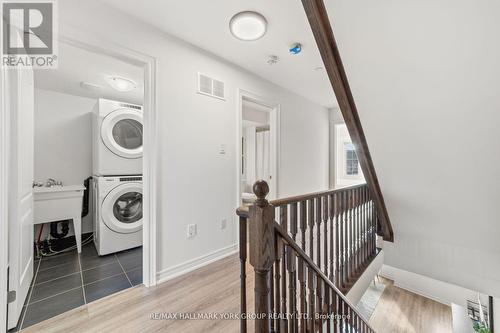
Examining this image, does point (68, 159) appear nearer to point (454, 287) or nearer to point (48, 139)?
point (48, 139)

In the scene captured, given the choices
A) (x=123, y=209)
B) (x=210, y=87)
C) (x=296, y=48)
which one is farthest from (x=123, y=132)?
(x=296, y=48)

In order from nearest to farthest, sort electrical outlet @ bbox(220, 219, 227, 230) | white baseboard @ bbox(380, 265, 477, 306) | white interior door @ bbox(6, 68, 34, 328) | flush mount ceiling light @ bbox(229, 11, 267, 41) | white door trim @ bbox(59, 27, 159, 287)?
white interior door @ bbox(6, 68, 34, 328), flush mount ceiling light @ bbox(229, 11, 267, 41), white door trim @ bbox(59, 27, 159, 287), electrical outlet @ bbox(220, 219, 227, 230), white baseboard @ bbox(380, 265, 477, 306)

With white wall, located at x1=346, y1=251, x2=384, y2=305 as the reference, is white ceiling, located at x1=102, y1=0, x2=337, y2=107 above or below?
above

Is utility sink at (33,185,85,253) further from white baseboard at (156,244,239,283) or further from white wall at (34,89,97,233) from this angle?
white baseboard at (156,244,239,283)

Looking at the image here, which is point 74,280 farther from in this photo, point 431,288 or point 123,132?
point 431,288

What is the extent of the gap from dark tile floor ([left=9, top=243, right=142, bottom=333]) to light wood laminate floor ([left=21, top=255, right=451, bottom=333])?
0.47 feet

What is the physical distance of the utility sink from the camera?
2.33 metres

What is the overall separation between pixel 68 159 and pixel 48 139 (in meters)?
0.36

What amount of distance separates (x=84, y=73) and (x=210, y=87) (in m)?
1.58

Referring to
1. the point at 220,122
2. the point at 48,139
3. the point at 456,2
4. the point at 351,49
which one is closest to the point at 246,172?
the point at 220,122

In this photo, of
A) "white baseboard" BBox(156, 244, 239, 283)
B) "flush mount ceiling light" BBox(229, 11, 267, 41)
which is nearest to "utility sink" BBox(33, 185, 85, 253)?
"white baseboard" BBox(156, 244, 239, 283)

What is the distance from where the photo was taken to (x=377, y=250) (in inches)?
120

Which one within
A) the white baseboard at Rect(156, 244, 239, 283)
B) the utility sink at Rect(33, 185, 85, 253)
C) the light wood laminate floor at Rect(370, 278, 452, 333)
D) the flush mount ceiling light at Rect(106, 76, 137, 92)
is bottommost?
the light wood laminate floor at Rect(370, 278, 452, 333)

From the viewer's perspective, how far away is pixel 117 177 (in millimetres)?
2727
